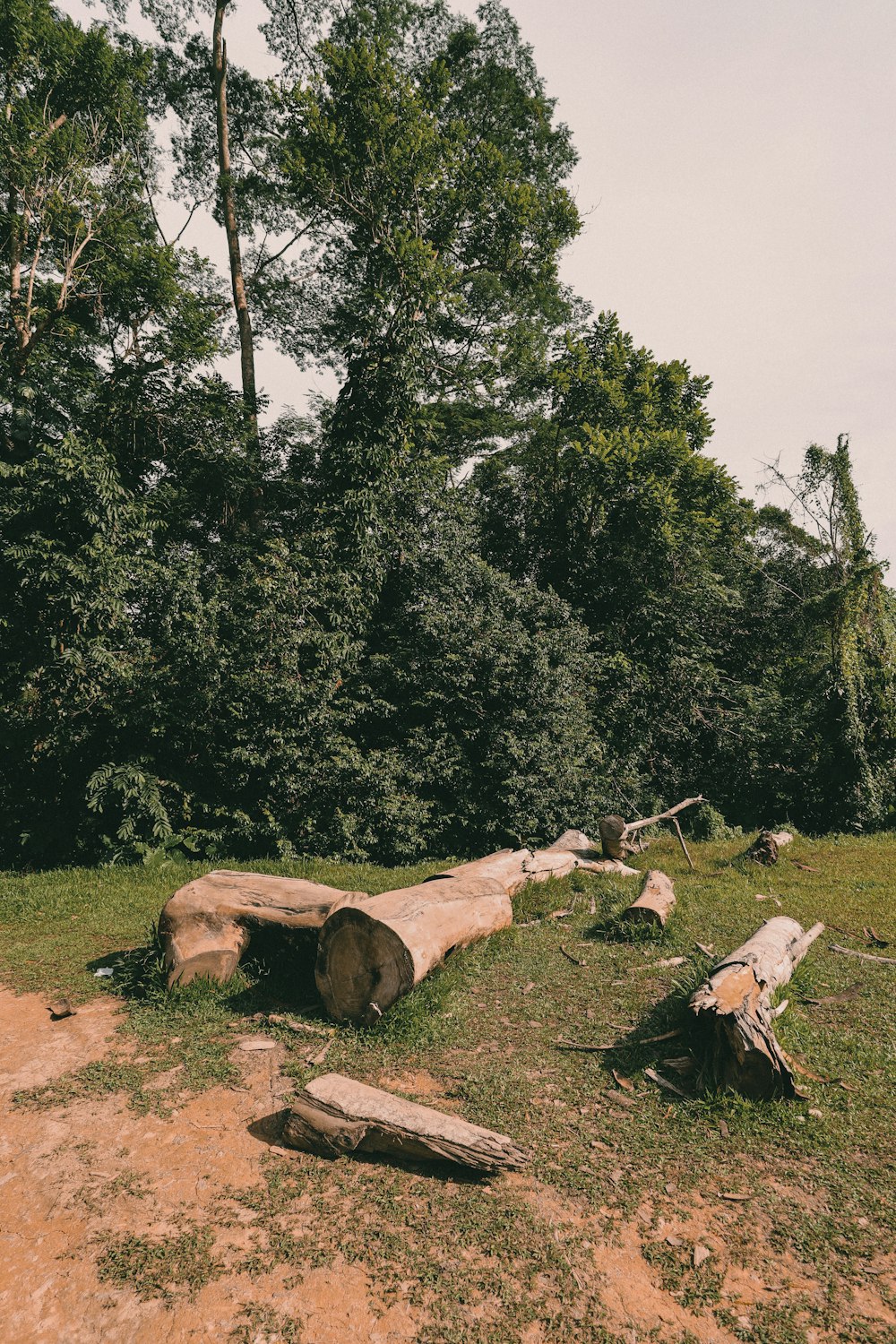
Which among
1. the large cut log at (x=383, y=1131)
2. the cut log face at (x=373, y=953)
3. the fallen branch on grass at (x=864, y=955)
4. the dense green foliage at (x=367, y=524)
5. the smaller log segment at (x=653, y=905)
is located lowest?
the fallen branch on grass at (x=864, y=955)

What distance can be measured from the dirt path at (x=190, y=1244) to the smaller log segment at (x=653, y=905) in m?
3.69

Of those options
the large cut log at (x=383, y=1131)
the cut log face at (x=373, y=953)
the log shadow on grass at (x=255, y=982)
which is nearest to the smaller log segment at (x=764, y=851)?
the cut log face at (x=373, y=953)

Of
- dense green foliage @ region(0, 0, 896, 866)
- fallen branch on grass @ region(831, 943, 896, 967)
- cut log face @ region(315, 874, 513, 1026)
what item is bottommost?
fallen branch on grass @ region(831, 943, 896, 967)

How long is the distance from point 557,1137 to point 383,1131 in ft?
3.23

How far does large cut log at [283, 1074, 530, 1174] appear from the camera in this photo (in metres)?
3.52

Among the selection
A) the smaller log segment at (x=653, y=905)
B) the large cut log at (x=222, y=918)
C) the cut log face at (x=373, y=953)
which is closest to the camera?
the cut log face at (x=373, y=953)

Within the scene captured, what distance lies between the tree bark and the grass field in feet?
42.4

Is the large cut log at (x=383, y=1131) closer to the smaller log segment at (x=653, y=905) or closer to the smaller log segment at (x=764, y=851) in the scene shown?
the smaller log segment at (x=653, y=905)

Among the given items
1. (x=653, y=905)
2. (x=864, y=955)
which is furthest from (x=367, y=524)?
(x=864, y=955)

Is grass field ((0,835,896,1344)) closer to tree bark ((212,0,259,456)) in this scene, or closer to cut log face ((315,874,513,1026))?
cut log face ((315,874,513,1026))

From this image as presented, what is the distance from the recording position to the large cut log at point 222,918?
5.64m

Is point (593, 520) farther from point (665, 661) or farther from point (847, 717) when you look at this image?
point (847, 717)

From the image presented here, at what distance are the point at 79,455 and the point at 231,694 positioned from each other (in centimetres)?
414

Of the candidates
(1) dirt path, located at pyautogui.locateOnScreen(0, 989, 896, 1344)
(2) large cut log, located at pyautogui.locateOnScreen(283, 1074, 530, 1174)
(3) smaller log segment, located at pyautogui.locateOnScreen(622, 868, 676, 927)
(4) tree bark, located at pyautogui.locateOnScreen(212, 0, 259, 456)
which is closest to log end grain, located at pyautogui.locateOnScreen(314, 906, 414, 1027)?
(1) dirt path, located at pyautogui.locateOnScreen(0, 989, 896, 1344)
